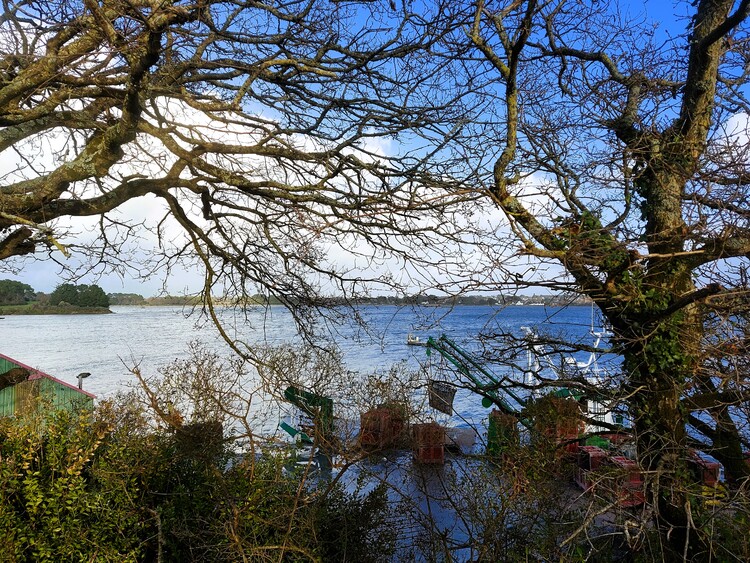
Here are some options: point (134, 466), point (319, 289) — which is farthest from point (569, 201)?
point (134, 466)

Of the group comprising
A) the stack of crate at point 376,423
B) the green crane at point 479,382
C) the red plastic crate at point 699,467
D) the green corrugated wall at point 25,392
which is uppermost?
the green crane at point 479,382

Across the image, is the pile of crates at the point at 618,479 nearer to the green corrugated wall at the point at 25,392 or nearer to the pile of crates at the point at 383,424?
the pile of crates at the point at 383,424

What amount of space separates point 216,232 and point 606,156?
515 centimetres

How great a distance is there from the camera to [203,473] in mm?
5383

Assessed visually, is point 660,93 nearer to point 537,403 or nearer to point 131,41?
point 537,403

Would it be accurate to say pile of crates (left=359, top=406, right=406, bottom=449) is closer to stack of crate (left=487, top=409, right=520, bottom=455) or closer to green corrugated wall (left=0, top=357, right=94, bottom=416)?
stack of crate (left=487, top=409, right=520, bottom=455)

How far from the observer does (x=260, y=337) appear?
20094mm

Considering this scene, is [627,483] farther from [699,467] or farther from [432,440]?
[432,440]

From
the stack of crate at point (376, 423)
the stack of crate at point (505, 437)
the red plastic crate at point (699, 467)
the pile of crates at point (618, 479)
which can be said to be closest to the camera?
the pile of crates at point (618, 479)

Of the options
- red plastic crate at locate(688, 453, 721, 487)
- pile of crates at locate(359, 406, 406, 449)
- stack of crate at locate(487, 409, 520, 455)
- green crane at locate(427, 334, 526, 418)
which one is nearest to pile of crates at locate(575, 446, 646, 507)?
red plastic crate at locate(688, 453, 721, 487)

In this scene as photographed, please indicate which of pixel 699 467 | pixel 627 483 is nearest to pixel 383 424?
pixel 627 483

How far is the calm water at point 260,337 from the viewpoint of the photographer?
519 cm

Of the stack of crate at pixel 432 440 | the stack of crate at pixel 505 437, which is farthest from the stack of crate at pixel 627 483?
the stack of crate at pixel 432 440

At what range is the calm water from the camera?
17.0ft
